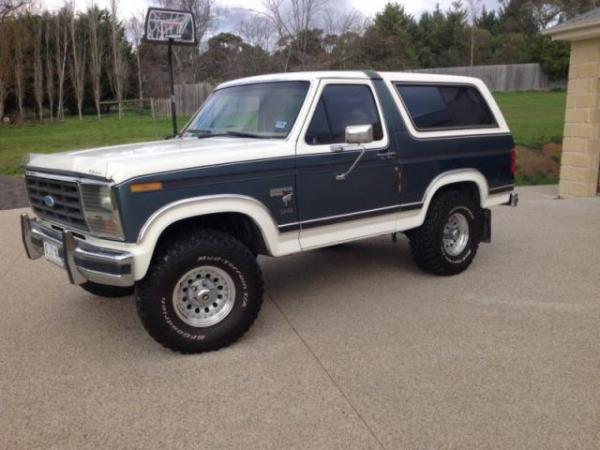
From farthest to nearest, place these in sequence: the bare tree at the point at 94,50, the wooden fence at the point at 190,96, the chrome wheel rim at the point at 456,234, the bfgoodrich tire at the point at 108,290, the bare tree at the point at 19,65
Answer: the bare tree at the point at 94,50 < the bare tree at the point at 19,65 < the wooden fence at the point at 190,96 < the chrome wheel rim at the point at 456,234 < the bfgoodrich tire at the point at 108,290

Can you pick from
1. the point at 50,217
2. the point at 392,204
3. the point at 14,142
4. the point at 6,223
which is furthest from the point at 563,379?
the point at 14,142

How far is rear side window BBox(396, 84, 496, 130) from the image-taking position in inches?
211

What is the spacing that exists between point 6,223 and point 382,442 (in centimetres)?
767

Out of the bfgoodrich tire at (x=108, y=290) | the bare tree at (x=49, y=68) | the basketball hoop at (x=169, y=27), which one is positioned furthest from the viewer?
the bare tree at (x=49, y=68)

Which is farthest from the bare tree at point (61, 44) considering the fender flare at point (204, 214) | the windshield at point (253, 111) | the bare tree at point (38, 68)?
the fender flare at point (204, 214)

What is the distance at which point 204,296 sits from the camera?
4.14m

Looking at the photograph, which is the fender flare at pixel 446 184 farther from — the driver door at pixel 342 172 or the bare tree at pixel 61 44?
the bare tree at pixel 61 44

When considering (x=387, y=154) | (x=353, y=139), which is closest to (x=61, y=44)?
(x=387, y=154)

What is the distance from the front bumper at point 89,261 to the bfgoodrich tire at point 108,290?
963mm

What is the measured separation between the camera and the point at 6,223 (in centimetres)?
873

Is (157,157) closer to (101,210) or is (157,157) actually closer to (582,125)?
(101,210)

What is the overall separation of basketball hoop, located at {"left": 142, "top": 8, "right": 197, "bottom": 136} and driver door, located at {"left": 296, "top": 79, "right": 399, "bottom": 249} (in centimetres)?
380

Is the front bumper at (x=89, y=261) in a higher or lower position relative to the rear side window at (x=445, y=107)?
lower

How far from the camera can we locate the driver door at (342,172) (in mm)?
4477
